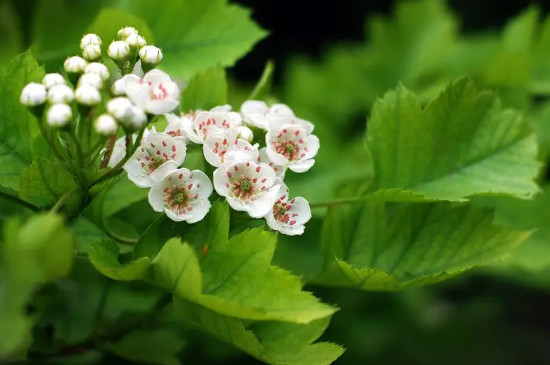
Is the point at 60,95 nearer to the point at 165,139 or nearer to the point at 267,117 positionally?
the point at 165,139

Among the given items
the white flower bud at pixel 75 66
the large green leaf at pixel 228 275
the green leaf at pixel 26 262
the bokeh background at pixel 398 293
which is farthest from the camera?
the bokeh background at pixel 398 293

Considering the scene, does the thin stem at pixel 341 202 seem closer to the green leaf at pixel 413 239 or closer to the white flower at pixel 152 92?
the green leaf at pixel 413 239

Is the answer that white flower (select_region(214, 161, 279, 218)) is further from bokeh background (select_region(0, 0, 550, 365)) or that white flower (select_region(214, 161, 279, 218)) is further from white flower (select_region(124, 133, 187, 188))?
bokeh background (select_region(0, 0, 550, 365))

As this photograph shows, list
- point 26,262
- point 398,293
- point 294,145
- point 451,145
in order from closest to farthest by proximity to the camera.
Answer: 1. point 26,262
2. point 294,145
3. point 451,145
4. point 398,293

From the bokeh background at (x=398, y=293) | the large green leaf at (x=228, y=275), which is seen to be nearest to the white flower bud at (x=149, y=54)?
the large green leaf at (x=228, y=275)

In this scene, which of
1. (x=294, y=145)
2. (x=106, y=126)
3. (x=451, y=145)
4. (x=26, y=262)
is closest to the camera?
(x=26, y=262)

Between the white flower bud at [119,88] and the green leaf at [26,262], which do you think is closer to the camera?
the green leaf at [26,262]

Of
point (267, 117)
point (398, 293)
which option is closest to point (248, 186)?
point (267, 117)
